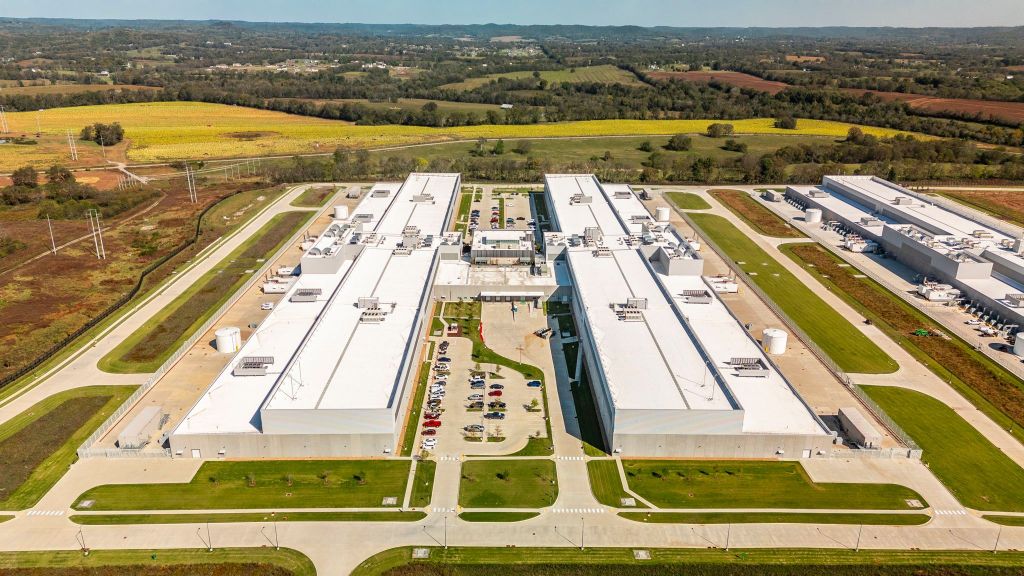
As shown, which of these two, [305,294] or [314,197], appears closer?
[305,294]

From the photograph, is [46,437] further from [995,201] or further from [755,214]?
[995,201]

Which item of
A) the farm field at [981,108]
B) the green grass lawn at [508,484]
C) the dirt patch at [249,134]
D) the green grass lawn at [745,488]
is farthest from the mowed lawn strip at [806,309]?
the dirt patch at [249,134]

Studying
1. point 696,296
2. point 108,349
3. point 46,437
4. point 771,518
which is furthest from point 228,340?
point 771,518

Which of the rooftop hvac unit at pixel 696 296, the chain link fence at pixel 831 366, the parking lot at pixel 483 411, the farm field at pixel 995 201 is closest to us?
the parking lot at pixel 483 411

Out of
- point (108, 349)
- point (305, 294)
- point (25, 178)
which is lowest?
point (108, 349)

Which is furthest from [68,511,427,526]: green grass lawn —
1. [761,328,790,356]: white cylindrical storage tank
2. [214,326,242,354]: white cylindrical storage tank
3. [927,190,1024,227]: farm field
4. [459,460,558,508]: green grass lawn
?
[927,190,1024,227]: farm field

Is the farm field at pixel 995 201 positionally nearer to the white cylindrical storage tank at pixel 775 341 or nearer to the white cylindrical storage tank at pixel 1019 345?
the white cylindrical storage tank at pixel 1019 345

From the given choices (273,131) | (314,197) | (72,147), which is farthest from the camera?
(273,131)

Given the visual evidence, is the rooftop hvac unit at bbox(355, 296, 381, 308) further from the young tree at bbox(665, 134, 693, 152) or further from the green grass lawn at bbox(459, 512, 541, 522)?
the young tree at bbox(665, 134, 693, 152)
